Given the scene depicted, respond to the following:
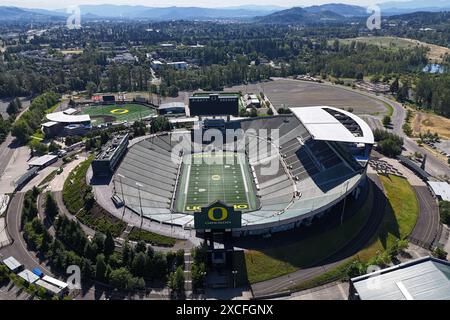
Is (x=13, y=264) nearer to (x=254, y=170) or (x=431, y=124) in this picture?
(x=254, y=170)

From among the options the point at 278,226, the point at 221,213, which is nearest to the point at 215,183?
the point at 278,226

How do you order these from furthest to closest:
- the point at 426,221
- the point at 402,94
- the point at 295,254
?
the point at 402,94, the point at 426,221, the point at 295,254

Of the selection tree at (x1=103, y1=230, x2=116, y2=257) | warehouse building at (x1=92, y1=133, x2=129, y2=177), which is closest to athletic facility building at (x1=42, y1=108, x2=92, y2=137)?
warehouse building at (x1=92, y1=133, x2=129, y2=177)

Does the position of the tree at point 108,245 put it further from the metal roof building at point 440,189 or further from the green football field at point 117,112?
the green football field at point 117,112

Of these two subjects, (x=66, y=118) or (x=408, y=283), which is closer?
(x=408, y=283)

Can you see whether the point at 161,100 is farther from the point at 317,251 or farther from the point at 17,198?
the point at 317,251
